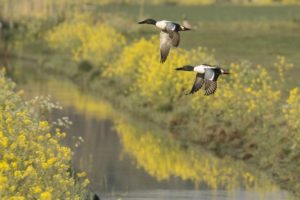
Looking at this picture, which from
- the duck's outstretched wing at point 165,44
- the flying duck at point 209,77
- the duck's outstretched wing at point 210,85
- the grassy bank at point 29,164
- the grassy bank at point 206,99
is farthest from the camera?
the grassy bank at point 206,99

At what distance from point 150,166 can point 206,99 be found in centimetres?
441

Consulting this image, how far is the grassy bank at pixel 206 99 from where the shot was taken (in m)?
24.8

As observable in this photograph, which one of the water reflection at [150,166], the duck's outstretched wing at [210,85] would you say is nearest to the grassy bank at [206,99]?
the water reflection at [150,166]

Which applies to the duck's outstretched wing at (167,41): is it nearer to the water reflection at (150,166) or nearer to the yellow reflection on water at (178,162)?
the water reflection at (150,166)

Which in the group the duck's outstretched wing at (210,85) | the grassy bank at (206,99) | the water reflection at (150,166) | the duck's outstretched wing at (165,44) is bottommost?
the water reflection at (150,166)

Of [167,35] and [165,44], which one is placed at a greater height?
[167,35]

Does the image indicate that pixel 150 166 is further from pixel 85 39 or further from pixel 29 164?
pixel 85 39

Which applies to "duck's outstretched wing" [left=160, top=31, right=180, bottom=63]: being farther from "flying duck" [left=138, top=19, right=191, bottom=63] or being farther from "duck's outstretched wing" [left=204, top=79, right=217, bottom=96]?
"duck's outstretched wing" [left=204, top=79, right=217, bottom=96]

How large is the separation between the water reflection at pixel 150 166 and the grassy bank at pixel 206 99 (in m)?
0.50

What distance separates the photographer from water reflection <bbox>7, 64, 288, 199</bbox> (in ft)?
74.4

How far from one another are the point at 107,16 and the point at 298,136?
49.2 metres

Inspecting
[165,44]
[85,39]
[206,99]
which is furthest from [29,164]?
[85,39]

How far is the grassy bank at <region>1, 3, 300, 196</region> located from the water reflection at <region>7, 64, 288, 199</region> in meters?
0.50

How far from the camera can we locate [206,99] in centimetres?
3016
